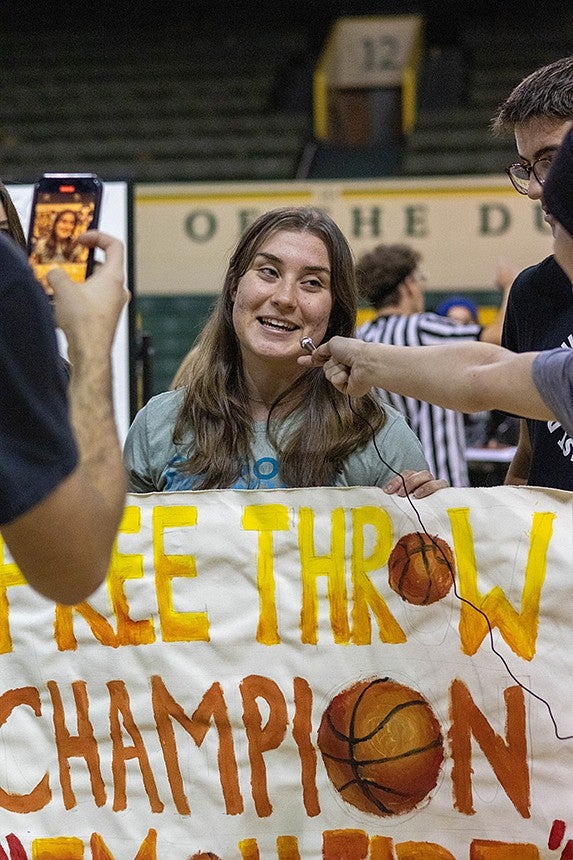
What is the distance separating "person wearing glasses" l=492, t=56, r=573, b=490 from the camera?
1863 mm

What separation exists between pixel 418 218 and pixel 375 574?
830 centimetres

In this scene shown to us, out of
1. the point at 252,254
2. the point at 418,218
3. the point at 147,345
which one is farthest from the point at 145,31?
the point at 252,254

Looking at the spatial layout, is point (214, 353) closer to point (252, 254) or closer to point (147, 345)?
point (252, 254)

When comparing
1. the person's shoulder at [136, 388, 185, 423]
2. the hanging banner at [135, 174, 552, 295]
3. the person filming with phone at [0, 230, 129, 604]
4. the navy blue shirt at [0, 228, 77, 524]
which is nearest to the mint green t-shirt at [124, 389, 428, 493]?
the person's shoulder at [136, 388, 185, 423]

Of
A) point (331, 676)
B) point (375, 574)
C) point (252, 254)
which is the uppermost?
point (252, 254)

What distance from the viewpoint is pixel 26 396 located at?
102cm

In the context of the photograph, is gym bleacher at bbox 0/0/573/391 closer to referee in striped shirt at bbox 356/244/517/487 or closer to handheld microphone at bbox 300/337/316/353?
referee in striped shirt at bbox 356/244/517/487

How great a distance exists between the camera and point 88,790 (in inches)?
71.9

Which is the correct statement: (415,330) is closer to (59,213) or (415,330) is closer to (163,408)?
(59,213)

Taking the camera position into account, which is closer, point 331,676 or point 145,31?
point 331,676

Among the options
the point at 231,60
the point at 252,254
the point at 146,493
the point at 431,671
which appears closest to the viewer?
the point at 431,671

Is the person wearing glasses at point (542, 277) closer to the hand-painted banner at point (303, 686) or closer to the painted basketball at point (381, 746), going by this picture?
the hand-painted banner at point (303, 686)

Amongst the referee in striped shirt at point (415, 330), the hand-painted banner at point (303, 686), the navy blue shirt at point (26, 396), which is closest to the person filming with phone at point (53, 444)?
the navy blue shirt at point (26, 396)

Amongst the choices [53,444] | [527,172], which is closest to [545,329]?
[527,172]
